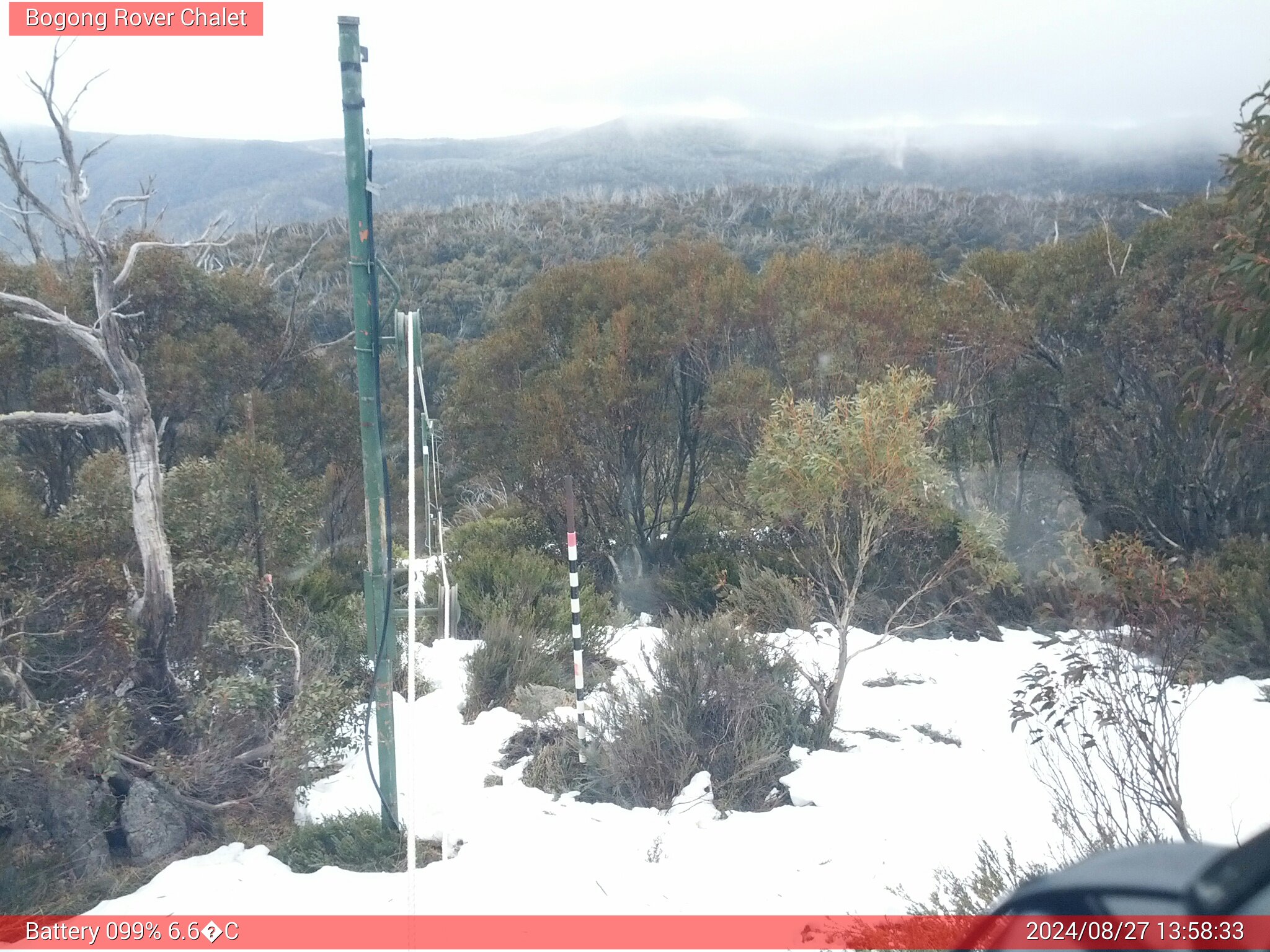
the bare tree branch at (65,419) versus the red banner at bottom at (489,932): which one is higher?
the bare tree branch at (65,419)

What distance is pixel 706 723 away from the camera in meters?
5.56

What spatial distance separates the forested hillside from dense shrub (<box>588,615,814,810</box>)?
0.10ft

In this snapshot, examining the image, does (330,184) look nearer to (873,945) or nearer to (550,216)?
(550,216)

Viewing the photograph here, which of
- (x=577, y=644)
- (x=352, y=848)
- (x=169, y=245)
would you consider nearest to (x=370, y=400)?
(x=169, y=245)

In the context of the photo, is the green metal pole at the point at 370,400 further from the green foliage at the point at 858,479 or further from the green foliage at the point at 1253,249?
the green foliage at the point at 1253,249

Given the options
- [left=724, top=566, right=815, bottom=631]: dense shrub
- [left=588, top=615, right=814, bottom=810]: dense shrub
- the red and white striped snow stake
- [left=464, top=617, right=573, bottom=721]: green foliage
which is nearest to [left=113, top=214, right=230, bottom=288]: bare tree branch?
the red and white striped snow stake

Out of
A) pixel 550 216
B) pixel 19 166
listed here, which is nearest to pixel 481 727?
pixel 19 166

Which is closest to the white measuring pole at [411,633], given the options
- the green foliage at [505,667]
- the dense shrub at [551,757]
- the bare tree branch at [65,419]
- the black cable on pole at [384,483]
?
the black cable on pole at [384,483]

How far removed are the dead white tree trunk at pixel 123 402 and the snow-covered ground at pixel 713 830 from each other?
4.16ft

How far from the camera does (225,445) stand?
723 centimetres

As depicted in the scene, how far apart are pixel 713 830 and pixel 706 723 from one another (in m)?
0.87

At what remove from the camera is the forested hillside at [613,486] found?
5078mm

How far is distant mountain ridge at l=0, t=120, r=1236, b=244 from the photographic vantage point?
607 inches

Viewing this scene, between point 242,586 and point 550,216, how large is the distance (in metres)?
27.9
